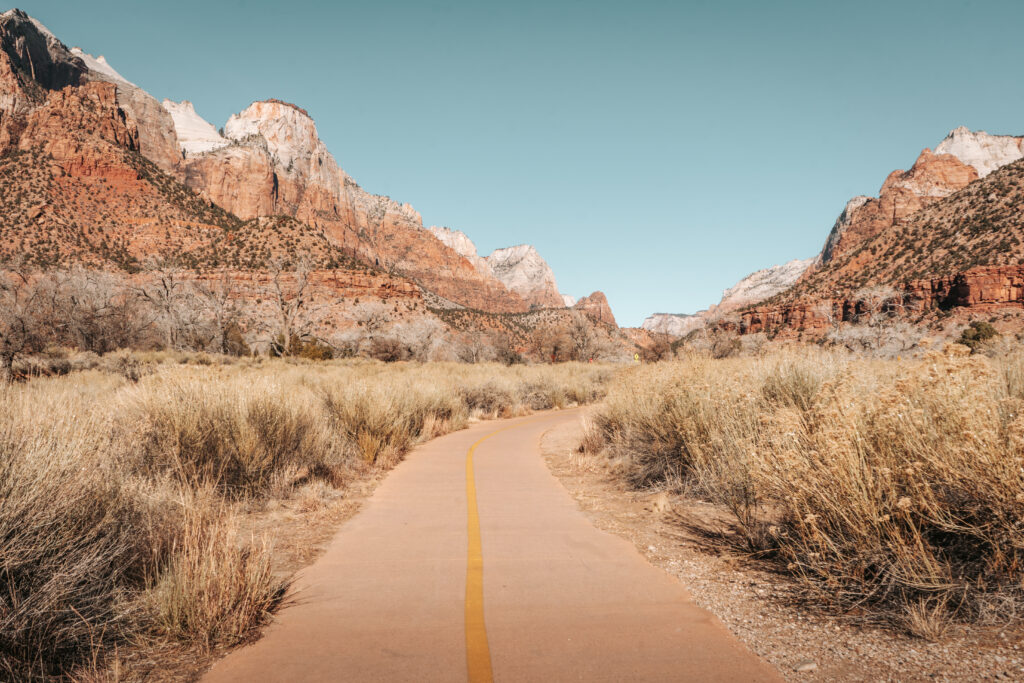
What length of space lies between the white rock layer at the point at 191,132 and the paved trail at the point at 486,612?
626 ft

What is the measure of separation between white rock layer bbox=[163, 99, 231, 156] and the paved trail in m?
191

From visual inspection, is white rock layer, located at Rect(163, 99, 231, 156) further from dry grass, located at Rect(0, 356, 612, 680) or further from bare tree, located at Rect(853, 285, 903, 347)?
dry grass, located at Rect(0, 356, 612, 680)

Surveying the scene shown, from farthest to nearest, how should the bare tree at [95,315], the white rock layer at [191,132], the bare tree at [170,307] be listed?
1. the white rock layer at [191,132]
2. the bare tree at [170,307]
3. the bare tree at [95,315]

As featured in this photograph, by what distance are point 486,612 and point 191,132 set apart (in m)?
227

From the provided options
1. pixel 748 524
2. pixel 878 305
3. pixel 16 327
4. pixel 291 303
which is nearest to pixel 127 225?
pixel 291 303

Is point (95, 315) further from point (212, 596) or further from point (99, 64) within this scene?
point (99, 64)

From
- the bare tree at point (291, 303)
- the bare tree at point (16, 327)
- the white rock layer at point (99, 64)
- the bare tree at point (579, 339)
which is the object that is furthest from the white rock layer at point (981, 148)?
the white rock layer at point (99, 64)

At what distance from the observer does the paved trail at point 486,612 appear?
124 inches

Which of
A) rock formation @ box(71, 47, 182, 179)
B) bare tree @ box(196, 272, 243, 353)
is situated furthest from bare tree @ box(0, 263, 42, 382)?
rock formation @ box(71, 47, 182, 179)

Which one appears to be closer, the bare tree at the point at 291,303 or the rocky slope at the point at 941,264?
the bare tree at the point at 291,303

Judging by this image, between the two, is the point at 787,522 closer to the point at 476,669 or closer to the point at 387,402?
the point at 476,669

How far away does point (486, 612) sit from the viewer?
13.1 feet

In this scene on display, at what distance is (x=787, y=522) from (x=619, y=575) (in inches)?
72.8

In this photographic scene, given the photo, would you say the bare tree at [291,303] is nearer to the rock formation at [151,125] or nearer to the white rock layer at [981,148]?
the rock formation at [151,125]
